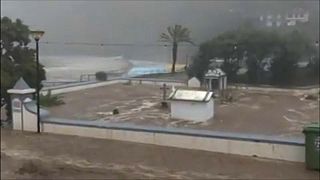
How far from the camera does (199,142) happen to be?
7.43 m

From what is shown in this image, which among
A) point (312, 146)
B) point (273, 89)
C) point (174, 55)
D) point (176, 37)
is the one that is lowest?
point (273, 89)

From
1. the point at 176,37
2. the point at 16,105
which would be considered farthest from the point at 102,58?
the point at 16,105

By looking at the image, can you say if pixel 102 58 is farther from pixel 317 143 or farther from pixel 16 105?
pixel 317 143

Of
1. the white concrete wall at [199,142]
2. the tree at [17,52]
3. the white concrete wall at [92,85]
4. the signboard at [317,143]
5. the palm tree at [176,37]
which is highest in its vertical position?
the palm tree at [176,37]

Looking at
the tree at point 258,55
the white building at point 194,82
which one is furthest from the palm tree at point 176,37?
the white building at point 194,82

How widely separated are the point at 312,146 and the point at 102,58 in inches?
1468

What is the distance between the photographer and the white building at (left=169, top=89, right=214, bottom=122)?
1468cm

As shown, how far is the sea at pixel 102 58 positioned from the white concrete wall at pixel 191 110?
18641mm

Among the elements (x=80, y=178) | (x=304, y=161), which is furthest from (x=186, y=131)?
(x=80, y=178)

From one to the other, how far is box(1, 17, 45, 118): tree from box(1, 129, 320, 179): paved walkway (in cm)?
404

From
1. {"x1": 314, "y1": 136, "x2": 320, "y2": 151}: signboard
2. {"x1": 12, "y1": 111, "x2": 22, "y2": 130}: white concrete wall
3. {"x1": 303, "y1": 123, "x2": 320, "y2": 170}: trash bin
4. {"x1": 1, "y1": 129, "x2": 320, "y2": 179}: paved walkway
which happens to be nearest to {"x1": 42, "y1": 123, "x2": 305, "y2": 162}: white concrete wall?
{"x1": 1, "y1": 129, "x2": 320, "y2": 179}: paved walkway

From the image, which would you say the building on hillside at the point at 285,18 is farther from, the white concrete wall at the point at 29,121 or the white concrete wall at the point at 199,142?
the white concrete wall at the point at 199,142

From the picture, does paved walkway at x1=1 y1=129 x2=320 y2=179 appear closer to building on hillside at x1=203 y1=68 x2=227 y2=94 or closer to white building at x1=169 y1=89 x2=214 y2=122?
white building at x1=169 y1=89 x2=214 y2=122

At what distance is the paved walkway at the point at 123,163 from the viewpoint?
237 inches
